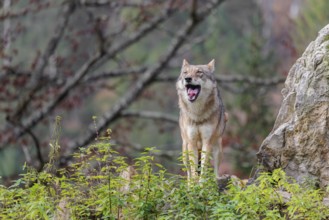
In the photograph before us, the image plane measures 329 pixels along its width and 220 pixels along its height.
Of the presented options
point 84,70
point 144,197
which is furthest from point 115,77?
point 144,197

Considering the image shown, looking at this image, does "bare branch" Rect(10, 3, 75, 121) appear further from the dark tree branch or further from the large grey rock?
the large grey rock

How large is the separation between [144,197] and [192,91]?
115 inches

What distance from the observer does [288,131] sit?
9812mm

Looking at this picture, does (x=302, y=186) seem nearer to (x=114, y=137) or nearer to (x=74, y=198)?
(x=74, y=198)

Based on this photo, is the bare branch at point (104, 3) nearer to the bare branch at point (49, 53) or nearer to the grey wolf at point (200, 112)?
the bare branch at point (49, 53)

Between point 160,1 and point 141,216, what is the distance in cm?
1334

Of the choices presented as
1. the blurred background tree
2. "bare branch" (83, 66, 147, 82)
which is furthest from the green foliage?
"bare branch" (83, 66, 147, 82)

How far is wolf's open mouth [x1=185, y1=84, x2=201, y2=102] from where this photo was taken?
11.4 m

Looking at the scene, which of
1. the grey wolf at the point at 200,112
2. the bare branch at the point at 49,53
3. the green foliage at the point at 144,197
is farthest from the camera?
the bare branch at the point at 49,53

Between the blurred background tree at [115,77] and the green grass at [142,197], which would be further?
the blurred background tree at [115,77]

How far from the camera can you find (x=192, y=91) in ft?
37.5

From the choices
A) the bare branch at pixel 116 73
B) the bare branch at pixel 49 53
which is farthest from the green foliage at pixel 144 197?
the bare branch at pixel 116 73

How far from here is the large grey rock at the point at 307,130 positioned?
31.2 feet

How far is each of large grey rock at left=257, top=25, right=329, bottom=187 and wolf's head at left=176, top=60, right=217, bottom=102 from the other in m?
1.65
